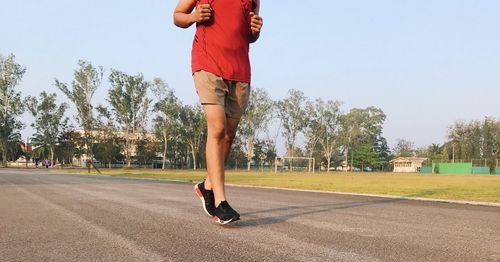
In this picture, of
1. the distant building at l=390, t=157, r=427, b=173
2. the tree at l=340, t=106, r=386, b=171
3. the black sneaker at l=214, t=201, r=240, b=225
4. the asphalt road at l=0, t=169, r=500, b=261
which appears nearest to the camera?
the asphalt road at l=0, t=169, r=500, b=261

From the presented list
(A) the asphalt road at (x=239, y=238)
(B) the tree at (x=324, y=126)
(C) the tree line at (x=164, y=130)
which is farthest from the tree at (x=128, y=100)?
(A) the asphalt road at (x=239, y=238)

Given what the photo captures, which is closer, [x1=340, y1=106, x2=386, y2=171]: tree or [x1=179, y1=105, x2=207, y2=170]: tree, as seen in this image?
[x1=179, y1=105, x2=207, y2=170]: tree

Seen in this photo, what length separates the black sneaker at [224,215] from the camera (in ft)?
12.2

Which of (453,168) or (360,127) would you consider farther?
(360,127)

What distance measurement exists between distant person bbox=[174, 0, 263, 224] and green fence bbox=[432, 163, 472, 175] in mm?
93891

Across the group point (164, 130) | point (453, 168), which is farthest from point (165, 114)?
point (453, 168)

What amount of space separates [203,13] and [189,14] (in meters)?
0.23

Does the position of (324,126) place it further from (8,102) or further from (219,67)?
(219,67)

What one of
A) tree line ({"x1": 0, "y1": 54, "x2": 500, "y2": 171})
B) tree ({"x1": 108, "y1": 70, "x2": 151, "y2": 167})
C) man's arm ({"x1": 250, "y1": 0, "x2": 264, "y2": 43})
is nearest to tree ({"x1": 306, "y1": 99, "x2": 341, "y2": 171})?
tree line ({"x1": 0, "y1": 54, "x2": 500, "y2": 171})

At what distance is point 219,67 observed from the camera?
4070 millimetres

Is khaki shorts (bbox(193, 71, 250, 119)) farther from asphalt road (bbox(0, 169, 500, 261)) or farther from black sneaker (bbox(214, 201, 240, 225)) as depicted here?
asphalt road (bbox(0, 169, 500, 261))

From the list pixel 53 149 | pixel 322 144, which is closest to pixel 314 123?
pixel 322 144

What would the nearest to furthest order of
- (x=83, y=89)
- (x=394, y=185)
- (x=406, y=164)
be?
(x=394, y=185)
(x=83, y=89)
(x=406, y=164)

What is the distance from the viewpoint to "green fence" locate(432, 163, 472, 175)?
296 feet
